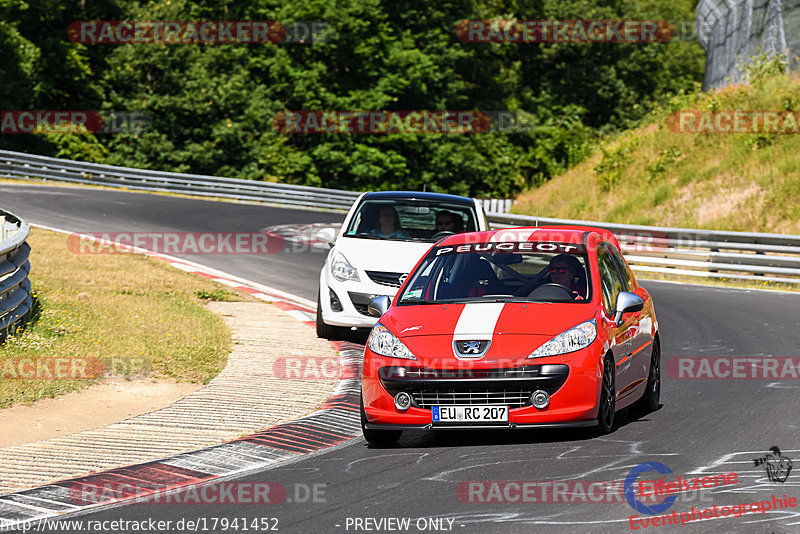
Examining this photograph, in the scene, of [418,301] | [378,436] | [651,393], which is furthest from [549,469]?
[651,393]

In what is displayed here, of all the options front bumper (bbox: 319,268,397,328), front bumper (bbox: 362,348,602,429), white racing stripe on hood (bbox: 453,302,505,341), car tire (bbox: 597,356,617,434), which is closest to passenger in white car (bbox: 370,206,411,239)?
front bumper (bbox: 319,268,397,328)

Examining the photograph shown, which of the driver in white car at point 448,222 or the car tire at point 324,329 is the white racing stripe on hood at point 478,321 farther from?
the driver in white car at point 448,222

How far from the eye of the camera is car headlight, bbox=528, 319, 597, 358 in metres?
7.80

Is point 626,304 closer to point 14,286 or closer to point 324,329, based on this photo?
point 324,329

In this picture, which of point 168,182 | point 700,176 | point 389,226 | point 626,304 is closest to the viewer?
point 626,304

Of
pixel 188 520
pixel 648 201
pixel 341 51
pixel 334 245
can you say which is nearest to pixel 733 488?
pixel 188 520

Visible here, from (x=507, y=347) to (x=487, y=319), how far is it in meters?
0.40

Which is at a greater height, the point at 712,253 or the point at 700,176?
the point at 700,176

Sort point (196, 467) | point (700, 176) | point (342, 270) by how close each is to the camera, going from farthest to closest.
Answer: point (700, 176) < point (342, 270) < point (196, 467)

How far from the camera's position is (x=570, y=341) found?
7891mm

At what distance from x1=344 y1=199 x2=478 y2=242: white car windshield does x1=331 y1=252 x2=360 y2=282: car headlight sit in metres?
0.54

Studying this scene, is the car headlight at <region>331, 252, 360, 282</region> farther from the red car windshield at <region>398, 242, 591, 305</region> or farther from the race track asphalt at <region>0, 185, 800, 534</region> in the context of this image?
the race track asphalt at <region>0, 185, 800, 534</region>

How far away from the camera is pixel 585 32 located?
218 feet

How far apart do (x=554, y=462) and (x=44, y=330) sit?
6.71 metres
